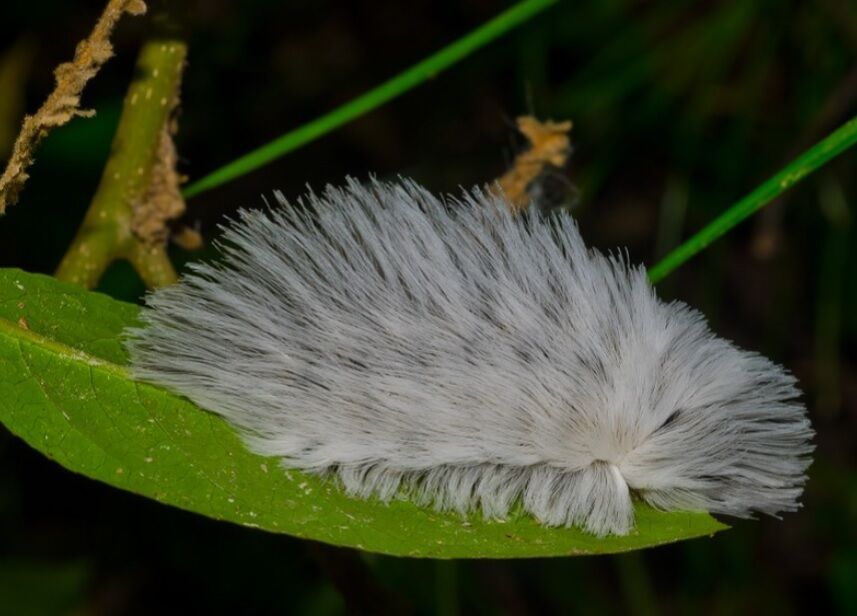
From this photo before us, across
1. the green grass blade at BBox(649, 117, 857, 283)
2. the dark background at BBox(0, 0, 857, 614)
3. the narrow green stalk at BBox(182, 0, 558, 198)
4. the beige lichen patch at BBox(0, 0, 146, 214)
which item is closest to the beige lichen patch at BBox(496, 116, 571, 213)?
the narrow green stalk at BBox(182, 0, 558, 198)

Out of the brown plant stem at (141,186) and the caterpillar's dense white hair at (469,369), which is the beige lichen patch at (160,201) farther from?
the caterpillar's dense white hair at (469,369)

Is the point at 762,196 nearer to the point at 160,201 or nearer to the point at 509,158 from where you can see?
the point at 160,201

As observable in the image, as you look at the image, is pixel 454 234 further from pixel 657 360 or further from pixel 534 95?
pixel 534 95

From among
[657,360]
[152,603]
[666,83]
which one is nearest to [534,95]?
[666,83]

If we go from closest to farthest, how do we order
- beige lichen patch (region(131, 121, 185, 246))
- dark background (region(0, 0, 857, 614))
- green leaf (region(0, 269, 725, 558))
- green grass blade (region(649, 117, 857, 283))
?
green leaf (region(0, 269, 725, 558)) < green grass blade (region(649, 117, 857, 283)) < beige lichen patch (region(131, 121, 185, 246)) < dark background (region(0, 0, 857, 614))

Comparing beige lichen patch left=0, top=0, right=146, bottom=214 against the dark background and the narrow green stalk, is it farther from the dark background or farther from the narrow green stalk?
the dark background

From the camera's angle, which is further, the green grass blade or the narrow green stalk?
the narrow green stalk

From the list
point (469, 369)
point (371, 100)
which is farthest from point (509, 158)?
point (469, 369)

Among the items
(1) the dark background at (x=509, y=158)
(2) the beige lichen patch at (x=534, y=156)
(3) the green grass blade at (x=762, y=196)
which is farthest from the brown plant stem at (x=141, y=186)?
(1) the dark background at (x=509, y=158)
